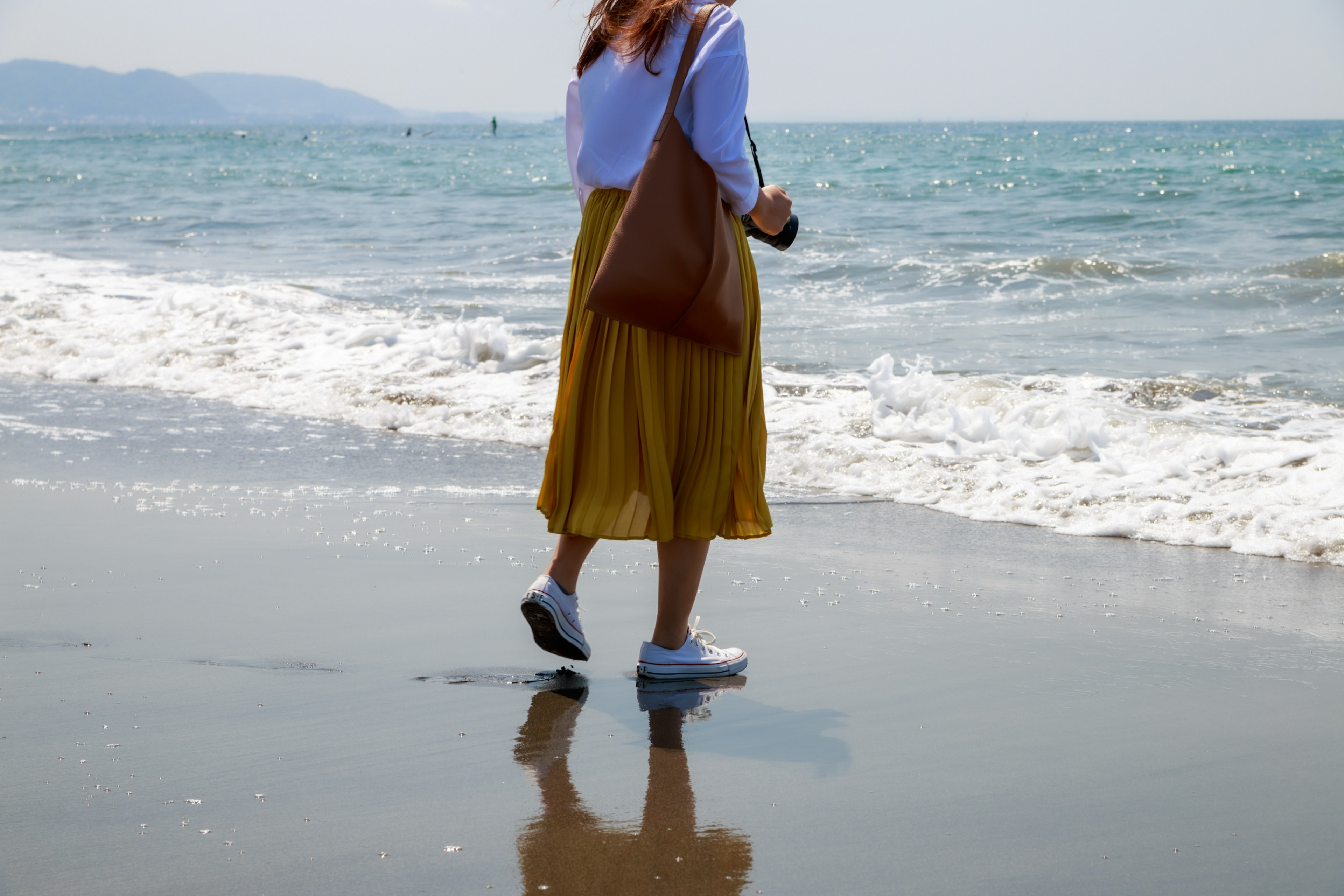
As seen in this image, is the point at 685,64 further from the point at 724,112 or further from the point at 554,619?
the point at 554,619

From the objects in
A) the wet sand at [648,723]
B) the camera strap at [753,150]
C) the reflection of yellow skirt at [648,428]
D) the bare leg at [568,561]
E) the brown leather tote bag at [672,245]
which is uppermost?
the camera strap at [753,150]

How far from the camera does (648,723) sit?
2.28 meters

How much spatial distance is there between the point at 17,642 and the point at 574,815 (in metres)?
1.53

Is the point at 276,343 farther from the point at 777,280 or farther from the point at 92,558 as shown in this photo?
the point at 777,280

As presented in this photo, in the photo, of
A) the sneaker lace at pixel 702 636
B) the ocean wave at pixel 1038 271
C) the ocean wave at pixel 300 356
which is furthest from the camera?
the ocean wave at pixel 1038 271

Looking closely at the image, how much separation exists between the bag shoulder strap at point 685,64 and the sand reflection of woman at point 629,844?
3.88ft

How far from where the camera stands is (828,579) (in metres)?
3.32

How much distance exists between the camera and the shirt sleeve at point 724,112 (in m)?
2.16

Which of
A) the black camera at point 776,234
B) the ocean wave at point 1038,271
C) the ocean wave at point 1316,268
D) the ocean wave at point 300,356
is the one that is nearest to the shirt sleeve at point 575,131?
the black camera at point 776,234

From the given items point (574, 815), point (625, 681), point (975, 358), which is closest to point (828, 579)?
point (625, 681)

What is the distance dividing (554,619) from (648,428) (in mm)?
469

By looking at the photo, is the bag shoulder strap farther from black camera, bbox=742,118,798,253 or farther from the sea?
the sea

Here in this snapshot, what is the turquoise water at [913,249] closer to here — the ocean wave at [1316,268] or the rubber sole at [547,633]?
the ocean wave at [1316,268]

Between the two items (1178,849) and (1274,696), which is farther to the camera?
(1274,696)
